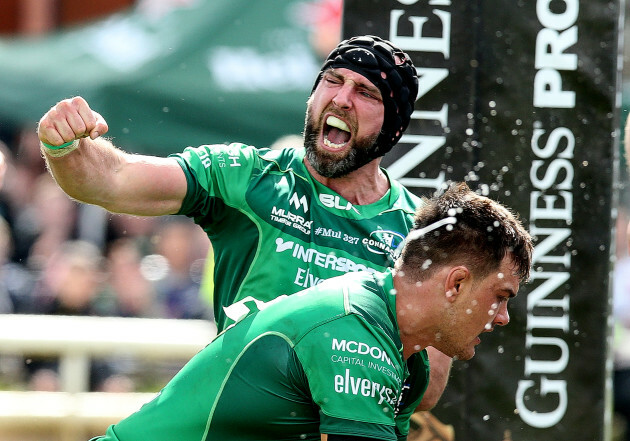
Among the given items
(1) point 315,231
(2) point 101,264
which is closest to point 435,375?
(1) point 315,231

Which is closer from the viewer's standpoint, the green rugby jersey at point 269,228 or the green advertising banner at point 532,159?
the green rugby jersey at point 269,228

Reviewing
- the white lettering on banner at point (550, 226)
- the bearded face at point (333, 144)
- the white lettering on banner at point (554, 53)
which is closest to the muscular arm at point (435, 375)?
the bearded face at point (333, 144)

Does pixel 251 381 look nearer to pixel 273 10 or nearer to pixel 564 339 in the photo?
pixel 564 339

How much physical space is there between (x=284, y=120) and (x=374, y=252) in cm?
484

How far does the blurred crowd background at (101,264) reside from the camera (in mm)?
8156

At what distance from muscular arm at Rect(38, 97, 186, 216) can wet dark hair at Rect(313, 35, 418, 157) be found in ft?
2.60

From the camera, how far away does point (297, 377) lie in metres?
3.35

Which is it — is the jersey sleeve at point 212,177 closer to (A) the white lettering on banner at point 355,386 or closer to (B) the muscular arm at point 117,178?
(B) the muscular arm at point 117,178

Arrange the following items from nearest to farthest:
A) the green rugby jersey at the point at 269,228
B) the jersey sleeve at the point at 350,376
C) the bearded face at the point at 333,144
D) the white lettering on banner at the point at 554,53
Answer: the jersey sleeve at the point at 350,376, the green rugby jersey at the point at 269,228, the bearded face at the point at 333,144, the white lettering on banner at the point at 554,53

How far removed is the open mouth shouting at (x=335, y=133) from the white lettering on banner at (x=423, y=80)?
0.89 meters

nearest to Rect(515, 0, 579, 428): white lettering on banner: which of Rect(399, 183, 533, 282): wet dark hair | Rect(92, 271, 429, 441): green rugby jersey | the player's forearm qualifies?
Rect(399, 183, 533, 282): wet dark hair

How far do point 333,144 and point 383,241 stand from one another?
440 mm

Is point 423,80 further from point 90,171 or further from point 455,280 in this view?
point 455,280

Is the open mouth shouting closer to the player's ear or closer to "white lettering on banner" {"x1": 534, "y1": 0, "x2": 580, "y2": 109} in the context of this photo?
the player's ear
